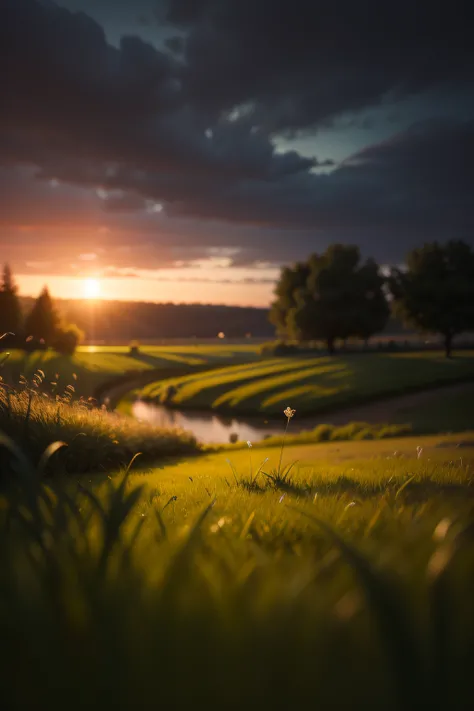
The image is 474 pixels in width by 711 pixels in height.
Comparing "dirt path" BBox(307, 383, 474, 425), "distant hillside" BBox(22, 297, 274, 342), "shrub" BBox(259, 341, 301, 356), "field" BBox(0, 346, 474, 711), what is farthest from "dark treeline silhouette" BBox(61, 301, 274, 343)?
"field" BBox(0, 346, 474, 711)

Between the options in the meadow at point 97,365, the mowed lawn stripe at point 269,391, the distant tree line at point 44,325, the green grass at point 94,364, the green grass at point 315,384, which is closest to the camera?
the green grass at point 315,384

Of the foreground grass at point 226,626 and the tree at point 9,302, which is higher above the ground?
the tree at point 9,302

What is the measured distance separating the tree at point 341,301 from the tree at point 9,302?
27.6 metres

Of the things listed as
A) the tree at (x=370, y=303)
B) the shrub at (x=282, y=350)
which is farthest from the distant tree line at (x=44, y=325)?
the tree at (x=370, y=303)

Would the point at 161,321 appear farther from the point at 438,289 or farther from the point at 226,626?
the point at 226,626

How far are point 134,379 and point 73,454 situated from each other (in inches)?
1708

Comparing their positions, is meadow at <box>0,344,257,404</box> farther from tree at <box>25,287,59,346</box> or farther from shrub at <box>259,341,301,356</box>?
shrub at <box>259,341,301,356</box>

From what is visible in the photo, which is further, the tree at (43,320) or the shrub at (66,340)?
the shrub at (66,340)

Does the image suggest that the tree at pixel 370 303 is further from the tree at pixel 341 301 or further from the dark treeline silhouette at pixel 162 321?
the dark treeline silhouette at pixel 162 321

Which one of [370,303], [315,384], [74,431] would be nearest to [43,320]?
[315,384]

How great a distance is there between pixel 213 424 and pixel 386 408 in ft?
33.5

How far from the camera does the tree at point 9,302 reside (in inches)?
1725

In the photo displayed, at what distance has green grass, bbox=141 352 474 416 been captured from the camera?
102 ft

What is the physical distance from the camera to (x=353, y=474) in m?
5.43
